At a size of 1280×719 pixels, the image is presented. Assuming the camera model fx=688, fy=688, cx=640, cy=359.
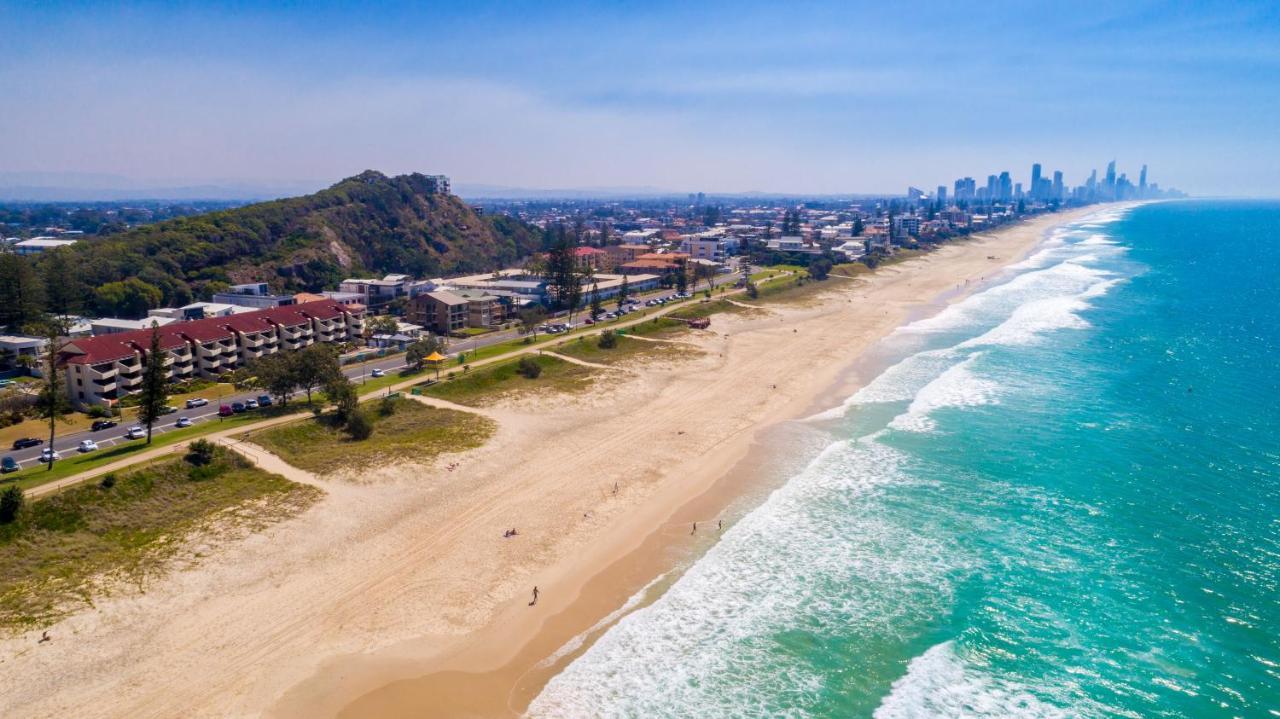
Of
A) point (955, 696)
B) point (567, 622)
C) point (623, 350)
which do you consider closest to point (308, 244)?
point (623, 350)

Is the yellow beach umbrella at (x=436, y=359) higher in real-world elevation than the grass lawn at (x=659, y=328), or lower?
lower

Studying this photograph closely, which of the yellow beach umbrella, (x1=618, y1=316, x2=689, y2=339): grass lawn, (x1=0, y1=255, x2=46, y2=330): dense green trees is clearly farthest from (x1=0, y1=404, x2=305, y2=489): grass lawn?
(x1=618, y1=316, x2=689, y2=339): grass lawn

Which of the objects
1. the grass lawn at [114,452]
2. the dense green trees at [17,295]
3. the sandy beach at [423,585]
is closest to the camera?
the sandy beach at [423,585]

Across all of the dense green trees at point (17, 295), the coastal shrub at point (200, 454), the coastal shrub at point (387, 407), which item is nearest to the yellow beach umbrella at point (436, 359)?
the coastal shrub at point (387, 407)

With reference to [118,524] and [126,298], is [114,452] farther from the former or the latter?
[126,298]

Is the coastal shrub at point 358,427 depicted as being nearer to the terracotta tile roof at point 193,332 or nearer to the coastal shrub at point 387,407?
the coastal shrub at point 387,407

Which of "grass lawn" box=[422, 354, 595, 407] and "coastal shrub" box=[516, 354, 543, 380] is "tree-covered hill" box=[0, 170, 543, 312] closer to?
"grass lawn" box=[422, 354, 595, 407]
